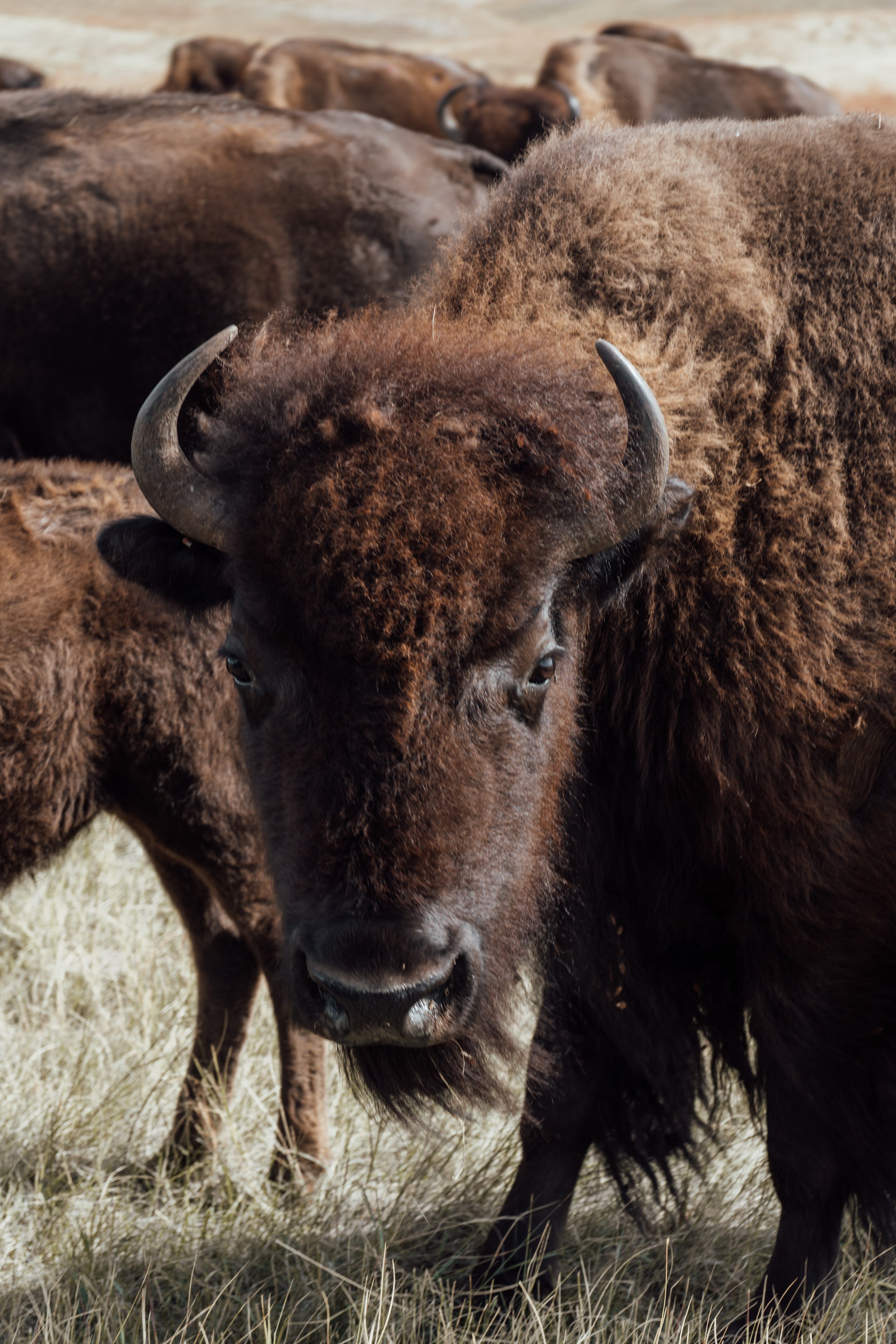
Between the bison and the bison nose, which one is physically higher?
the bison

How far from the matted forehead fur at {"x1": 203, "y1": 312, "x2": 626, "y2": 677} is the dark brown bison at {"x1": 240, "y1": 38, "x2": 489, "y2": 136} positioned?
11882mm

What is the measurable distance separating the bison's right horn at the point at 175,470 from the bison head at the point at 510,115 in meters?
8.63

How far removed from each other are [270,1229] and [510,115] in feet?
32.5

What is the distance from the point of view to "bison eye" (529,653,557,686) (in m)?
2.55

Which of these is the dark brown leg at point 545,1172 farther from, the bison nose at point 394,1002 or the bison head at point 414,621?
the bison nose at point 394,1002

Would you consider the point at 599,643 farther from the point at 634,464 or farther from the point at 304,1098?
the point at 304,1098

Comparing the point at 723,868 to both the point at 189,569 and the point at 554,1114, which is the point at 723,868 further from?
the point at 189,569

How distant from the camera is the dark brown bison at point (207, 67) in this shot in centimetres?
1566

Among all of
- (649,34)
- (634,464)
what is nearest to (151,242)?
(634,464)

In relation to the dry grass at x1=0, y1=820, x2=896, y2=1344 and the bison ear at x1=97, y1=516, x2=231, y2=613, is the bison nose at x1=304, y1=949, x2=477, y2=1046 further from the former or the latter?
the bison ear at x1=97, y1=516, x2=231, y2=613

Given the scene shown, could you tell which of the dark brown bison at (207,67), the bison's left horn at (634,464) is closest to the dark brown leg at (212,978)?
the bison's left horn at (634,464)

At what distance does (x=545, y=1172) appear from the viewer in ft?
11.1

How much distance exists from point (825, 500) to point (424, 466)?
36.2 inches

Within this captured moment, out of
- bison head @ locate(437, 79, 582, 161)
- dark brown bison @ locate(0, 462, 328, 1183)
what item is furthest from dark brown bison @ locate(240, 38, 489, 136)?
dark brown bison @ locate(0, 462, 328, 1183)
